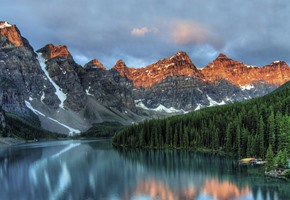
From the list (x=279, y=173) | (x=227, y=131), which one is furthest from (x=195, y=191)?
(x=227, y=131)

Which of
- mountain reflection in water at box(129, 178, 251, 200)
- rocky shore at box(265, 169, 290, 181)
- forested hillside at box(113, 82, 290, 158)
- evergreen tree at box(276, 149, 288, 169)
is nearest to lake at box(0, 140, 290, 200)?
mountain reflection in water at box(129, 178, 251, 200)

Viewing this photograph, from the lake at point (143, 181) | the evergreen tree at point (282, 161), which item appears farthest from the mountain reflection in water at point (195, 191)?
the evergreen tree at point (282, 161)

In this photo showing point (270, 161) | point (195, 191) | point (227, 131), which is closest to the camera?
point (195, 191)

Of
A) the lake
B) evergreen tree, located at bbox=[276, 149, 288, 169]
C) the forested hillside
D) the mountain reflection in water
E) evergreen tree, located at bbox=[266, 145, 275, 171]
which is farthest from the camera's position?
the forested hillside

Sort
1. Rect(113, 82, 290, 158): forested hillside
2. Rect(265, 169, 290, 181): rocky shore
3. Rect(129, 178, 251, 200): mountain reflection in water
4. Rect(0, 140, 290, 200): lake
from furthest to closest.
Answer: Rect(113, 82, 290, 158): forested hillside < Rect(265, 169, 290, 181): rocky shore < Rect(0, 140, 290, 200): lake < Rect(129, 178, 251, 200): mountain reflection in water

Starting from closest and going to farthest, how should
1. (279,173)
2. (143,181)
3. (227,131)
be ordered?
(279,173)
(143,181)
(227,131)

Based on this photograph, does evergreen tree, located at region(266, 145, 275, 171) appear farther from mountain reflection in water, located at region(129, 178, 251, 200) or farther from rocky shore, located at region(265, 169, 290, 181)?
mountain reflection in water, located at region(129, 178, 251, 200)

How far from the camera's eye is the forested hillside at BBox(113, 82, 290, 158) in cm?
10175

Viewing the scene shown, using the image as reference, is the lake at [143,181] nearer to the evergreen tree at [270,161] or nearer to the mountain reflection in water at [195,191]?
the mountain reflection in water at [195,191]

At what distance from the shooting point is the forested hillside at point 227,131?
334 feet

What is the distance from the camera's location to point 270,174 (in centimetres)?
7281

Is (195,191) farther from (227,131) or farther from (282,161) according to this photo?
(227,131)

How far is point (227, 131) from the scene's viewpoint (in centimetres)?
12138

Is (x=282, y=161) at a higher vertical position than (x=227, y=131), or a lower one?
lower
